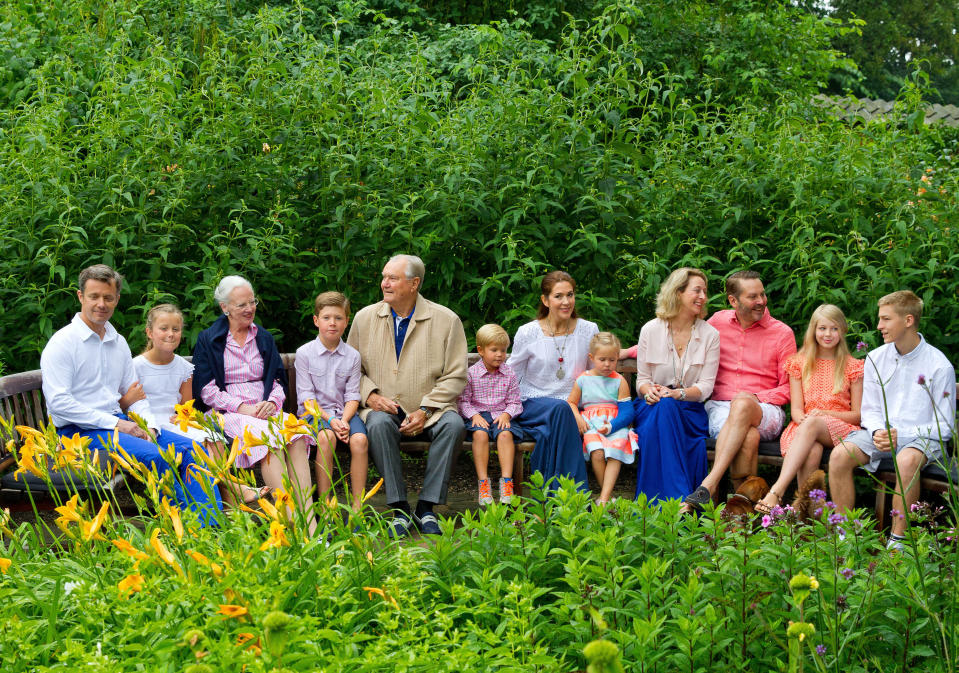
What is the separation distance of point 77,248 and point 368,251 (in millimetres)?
1592

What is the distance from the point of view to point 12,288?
5309 mm

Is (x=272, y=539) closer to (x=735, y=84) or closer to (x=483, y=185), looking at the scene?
(x=483, y=185)

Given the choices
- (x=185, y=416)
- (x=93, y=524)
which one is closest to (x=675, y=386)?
(x=185, y=416)

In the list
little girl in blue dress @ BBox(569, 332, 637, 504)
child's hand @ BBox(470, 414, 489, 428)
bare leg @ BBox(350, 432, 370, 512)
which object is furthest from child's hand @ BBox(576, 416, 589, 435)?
bare leg @ BBox(350, 432, 370, 512)

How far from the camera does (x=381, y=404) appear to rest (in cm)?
511

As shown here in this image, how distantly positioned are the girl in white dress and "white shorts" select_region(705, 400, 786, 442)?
250cm

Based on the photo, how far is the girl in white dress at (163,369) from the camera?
4.78 m

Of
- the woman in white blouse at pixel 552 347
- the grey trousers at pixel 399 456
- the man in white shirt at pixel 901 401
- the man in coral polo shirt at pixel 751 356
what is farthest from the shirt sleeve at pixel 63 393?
the man in white shirt at pixel 901 401

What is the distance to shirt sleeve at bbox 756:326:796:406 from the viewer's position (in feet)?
17.1

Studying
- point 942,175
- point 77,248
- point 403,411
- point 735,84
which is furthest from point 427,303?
point 735,84

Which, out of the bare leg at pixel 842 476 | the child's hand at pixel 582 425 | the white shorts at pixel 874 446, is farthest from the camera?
the child's hand at pixel 582 425

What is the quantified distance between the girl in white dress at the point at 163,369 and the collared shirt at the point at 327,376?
1.83ft

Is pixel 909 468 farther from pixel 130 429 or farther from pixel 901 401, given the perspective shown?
pixel 130 429

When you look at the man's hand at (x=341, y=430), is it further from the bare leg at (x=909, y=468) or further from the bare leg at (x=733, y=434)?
the bare leg at (x=909, y=468)
